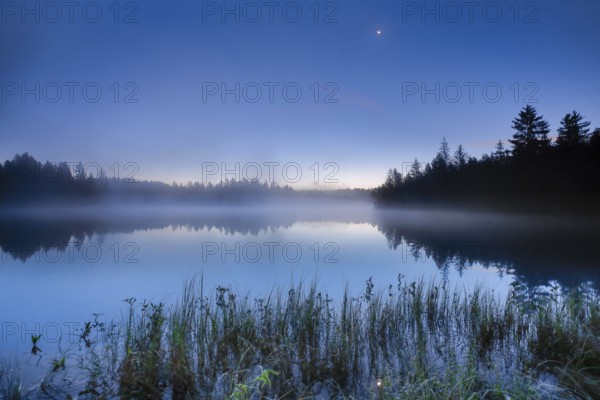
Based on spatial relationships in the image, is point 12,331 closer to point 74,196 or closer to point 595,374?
point 595,374

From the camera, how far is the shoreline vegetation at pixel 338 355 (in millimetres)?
4348

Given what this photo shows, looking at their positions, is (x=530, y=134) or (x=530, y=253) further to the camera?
(x=530, y=134)

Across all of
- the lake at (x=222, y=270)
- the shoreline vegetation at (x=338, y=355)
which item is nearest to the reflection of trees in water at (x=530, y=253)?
the lake at (x=222, y=270)

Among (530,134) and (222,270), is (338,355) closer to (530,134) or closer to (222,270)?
(222,270)

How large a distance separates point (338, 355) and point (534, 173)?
50.1 m

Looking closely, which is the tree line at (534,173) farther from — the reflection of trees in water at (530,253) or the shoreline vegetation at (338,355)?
the shoreline vegetation at (338,355)

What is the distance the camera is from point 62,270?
18.7 metres

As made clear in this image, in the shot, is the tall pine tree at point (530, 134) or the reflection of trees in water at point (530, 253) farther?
the tall pine tree at point (530, 134)

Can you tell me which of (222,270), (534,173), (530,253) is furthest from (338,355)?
(534,173)

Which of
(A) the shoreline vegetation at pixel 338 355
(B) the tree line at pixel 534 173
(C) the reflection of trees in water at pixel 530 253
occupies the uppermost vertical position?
(B) the tree line at pixel 534 173

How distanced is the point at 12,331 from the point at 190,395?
20.3ft

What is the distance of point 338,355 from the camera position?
17.5ft

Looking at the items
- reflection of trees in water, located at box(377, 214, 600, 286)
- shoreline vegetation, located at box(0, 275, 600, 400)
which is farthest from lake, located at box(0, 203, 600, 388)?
shoreline vegetation, located at box(0, 275, 600, 400)

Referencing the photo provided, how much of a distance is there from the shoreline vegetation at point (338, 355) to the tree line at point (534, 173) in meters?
42.5
